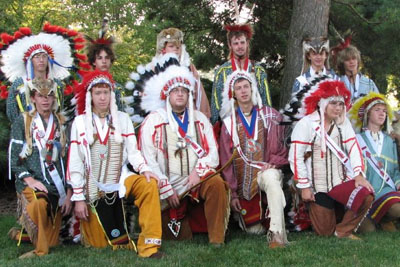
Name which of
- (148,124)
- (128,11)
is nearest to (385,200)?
(148,124)

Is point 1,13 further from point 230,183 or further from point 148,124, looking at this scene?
point 230,183

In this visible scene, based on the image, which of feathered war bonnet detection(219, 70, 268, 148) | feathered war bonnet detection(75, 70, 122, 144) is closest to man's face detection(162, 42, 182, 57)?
feathered war bonnet detection(219, 70, 268, 148)

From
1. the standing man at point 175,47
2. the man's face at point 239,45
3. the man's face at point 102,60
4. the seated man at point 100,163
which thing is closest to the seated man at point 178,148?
the seated man at point 100,163

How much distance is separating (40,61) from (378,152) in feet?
12.3

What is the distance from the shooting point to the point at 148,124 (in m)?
5.17

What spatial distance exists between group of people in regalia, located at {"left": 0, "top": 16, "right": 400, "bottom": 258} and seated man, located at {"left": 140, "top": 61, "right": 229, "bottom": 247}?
11 millimetres

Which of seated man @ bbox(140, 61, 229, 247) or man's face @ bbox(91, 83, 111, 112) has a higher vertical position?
man's face @ bbox(91, 83, 111, 112)

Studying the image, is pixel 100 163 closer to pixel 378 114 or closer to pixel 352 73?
pixel 378 114

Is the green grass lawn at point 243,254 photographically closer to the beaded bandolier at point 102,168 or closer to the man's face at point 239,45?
the beaded bandolier at point 102,168

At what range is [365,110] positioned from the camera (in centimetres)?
570

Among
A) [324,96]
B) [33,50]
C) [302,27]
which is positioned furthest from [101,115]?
[302,27]

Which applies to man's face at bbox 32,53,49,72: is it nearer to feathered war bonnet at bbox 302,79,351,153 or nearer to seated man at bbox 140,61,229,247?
seated man at bbox 140,61,229,247

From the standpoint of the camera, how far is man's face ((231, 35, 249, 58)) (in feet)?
19.7

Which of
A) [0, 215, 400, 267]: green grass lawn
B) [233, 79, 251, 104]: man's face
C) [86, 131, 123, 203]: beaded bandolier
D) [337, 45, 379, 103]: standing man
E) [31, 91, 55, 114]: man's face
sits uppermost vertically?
[337, 45, 379, 103]: standing man
